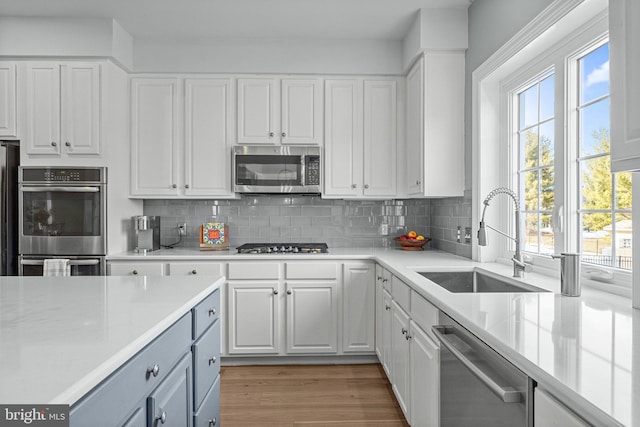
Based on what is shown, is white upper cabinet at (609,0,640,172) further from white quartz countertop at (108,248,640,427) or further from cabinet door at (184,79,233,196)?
cabinet door at (184,79,233,196)

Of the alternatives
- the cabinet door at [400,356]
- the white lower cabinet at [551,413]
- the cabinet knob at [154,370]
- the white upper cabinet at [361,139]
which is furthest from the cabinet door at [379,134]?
the white lower cabinet at [551,413]

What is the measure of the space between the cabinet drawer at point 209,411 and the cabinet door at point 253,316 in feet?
3.99

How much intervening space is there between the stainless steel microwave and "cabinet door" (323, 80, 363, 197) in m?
0.12

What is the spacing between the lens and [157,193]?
3.47 meters

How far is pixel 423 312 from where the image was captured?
189 cm

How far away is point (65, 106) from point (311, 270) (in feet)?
7.42

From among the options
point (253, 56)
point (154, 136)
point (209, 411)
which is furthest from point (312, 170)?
point (209, 411)

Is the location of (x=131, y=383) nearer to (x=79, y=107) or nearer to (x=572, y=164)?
(x=572, y=164)

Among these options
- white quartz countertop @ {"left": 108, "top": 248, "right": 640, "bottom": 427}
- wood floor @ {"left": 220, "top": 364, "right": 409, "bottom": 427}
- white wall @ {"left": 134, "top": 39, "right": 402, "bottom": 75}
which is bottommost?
wood floor @ {"left": 220, "top": 364, "right": 409, "bottom": 427}

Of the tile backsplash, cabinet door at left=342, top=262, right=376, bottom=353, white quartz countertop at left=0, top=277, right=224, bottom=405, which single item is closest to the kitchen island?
white quartz countertop at left=0, top=277, right=224, bottom=405

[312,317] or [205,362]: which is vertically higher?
[205,362]

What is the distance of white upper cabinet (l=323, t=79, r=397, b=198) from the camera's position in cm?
352

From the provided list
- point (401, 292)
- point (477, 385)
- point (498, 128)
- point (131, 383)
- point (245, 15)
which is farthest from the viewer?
point (245, 15)

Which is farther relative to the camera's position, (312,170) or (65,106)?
(312,170)
